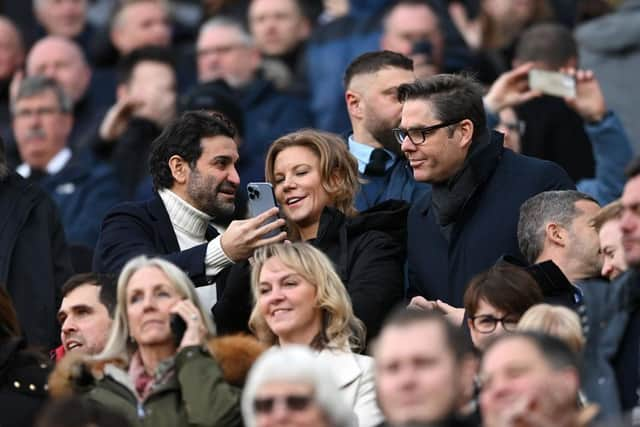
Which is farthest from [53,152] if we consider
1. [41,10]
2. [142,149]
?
[41,10]

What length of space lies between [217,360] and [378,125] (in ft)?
8.96

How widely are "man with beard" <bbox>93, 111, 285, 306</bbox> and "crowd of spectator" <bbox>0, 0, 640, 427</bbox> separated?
14 millimetres

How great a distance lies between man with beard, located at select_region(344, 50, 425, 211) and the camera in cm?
1212

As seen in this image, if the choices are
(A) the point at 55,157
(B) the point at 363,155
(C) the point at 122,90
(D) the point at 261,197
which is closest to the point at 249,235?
(D) the point at 261,197

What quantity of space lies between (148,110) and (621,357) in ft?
23.0

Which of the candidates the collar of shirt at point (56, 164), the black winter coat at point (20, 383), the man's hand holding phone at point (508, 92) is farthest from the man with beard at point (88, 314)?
the collar of shirt at point (56, 164)

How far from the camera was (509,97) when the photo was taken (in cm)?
1343

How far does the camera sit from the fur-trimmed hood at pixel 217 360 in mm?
9945

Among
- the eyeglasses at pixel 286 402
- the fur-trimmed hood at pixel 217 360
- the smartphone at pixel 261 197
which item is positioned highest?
the smartphone at pixel 261 197

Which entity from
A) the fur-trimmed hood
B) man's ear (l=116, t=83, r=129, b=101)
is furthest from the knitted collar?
man's ear (l=116, t=83, r=129, b=101)

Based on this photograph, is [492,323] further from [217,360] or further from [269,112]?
[269,112]

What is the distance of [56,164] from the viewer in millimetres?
15633

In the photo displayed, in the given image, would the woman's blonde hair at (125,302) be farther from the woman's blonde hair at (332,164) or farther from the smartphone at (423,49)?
the smartphone at (423,49)

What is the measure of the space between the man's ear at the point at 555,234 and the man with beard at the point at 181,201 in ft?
5.82
